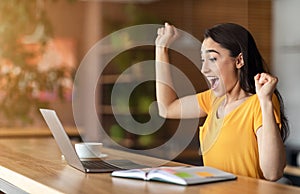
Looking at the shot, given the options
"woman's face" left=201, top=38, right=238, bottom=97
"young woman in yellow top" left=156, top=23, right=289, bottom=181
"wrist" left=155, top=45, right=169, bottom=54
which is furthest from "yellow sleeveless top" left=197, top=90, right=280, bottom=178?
"wrist" left=155, top=45, right=169, bottom=54

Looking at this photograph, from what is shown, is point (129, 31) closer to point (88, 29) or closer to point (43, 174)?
point (88, 29)

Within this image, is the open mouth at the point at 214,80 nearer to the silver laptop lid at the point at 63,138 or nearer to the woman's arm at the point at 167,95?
the woman's arm at the point at 167,95

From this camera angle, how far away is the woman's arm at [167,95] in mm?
2201

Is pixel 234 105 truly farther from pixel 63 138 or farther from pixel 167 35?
pixel 63 138

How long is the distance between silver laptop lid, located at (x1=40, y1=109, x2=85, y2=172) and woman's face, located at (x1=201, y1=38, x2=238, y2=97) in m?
0.52

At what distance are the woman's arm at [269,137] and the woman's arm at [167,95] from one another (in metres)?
0.49

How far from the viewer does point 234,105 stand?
2018 millimetres

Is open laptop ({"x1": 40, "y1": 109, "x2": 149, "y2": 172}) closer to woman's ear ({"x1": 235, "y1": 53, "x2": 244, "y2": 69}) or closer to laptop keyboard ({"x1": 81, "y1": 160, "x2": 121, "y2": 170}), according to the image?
laptop keyboard ({"x1": 81, "y1": 160, "x2": 121, "y2": 170})

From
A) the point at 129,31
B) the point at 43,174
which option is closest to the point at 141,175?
the point at 43,174

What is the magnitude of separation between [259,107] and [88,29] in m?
5.60

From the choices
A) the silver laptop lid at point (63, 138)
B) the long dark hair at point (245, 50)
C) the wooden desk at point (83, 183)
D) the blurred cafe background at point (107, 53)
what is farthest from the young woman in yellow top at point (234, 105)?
the blurred cafe background at point (107, 53)

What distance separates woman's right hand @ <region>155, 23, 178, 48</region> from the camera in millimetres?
2152

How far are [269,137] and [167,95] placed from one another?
24.0 inches

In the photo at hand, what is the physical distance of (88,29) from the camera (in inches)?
287
